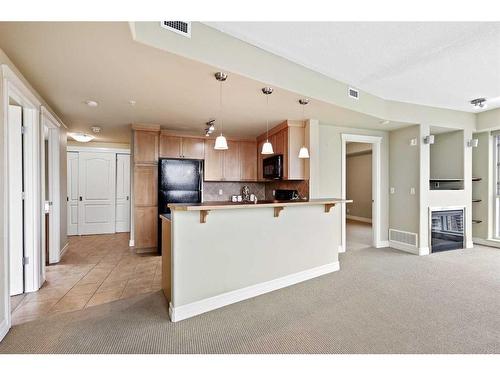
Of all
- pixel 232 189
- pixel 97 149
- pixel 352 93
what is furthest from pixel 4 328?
pixel 97 149

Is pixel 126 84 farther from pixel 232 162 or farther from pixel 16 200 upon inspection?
pixel 232 162

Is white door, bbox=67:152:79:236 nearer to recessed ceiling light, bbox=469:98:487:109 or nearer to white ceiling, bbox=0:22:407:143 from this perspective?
white ceiling, bbox=0:22:407:143

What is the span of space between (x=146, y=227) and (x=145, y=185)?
82 centimetres

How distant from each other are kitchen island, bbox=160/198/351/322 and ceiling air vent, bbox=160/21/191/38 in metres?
1.49

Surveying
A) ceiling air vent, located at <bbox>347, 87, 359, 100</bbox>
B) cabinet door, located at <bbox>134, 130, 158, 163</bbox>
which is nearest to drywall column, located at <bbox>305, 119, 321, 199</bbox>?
ceiling air vent, located at <bbox>347, 87, 359, 100</bbox>

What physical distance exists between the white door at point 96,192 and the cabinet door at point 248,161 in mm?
3560

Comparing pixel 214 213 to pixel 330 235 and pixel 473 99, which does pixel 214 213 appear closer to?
pixel 330 235

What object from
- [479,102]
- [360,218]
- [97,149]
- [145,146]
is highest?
[479,102]

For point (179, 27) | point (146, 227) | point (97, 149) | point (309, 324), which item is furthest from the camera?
point (97, 149)

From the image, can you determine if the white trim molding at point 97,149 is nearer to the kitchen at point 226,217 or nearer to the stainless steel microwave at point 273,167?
the kitchen at point 226,217

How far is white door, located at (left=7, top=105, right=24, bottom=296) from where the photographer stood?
9.32 ft

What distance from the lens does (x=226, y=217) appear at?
266 centimetres

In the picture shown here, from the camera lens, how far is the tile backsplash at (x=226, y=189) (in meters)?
5.88

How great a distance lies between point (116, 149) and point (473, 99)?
25.7 feet
